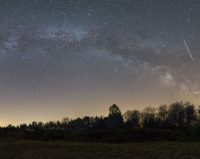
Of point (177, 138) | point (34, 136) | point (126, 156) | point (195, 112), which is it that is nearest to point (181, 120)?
point (195, 112)

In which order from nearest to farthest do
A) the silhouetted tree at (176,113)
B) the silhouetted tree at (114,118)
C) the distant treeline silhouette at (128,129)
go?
the distant treeline silhouette at (128,129) < the silhouetted tree at (114,118) < the silhouetted tree at (176,113)

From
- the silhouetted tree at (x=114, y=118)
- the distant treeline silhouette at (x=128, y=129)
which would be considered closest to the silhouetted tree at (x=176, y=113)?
the distant treeline silhouette at (x=128, y=129)

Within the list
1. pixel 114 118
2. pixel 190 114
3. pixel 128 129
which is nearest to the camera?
pixel 128 129

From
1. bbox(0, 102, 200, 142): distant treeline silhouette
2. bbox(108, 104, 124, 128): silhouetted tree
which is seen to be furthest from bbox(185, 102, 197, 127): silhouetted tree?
bbox(108, 104, 124, 128): silhouetted tree

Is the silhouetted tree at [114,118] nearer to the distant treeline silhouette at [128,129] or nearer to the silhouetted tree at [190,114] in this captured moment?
the distant treeline silhouette at [128,129]

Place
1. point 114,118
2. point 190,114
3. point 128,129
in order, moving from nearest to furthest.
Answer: point 128,129 → point 114,118 → point 190,114

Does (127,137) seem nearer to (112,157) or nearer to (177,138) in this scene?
(177,138)

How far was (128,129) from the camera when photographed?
75312mm

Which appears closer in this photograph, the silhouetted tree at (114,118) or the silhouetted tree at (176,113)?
the silhouetted tree at (114,118)

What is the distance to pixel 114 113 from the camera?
12800 cm

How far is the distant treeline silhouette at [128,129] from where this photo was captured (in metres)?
63.2

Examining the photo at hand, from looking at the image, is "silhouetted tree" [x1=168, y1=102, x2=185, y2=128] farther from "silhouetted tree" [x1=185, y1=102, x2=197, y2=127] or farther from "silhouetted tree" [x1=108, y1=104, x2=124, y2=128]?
"silhouetted tree" [x1=108, y1=104, x2=124, y2=128]

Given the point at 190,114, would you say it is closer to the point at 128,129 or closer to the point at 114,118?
the point at 114,118

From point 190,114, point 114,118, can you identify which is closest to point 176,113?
point 190,114
